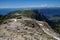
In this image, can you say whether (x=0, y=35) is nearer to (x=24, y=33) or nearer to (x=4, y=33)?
(x=4, y=33)

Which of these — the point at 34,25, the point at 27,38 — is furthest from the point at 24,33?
the point at 34,25

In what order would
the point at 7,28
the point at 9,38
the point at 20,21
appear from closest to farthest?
the point at 9,38 → the point at 7,28 → the point at 20,21

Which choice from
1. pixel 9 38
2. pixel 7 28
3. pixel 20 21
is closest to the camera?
pixel 9 38

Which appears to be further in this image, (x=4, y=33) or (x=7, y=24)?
(x=7, y=24)

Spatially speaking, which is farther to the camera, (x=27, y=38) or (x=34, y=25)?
(x=34, y=25)

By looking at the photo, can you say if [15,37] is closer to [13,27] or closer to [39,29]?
[13,27]

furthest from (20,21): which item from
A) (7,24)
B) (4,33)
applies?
(4,33)

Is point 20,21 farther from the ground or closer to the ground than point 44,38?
farther from the ground
